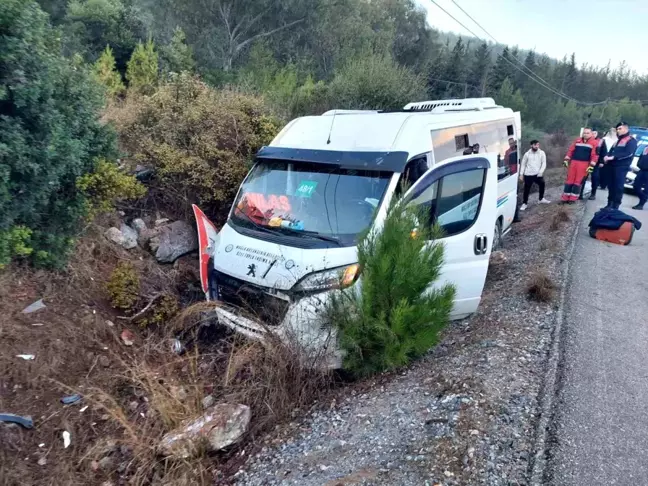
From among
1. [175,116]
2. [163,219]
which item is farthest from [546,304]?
[175,116]

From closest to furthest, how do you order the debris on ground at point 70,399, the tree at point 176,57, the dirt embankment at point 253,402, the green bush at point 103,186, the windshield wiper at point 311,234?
the dirt embankment at point 253,402
the debris on ground at point 70,399
the windshield wiper at point 311,234
the green bush at point 103,186
the tree at point 176,57

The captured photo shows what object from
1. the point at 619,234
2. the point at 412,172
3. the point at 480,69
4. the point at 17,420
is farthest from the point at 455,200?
the point at 480,69

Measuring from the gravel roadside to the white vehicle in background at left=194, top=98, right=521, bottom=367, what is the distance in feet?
1.65

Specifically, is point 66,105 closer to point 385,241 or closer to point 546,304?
point 385,241

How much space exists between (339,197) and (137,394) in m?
2.67

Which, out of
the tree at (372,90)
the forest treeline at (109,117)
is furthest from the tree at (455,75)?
the tree at (372,90)

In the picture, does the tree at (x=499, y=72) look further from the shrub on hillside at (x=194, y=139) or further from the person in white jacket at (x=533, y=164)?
the shrub on hillside at (x=194, y=139)

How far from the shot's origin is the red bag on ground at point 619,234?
8.35 m

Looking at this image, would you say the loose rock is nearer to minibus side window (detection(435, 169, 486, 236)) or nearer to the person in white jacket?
minibus side window (detection(435, 169, 486, 236))

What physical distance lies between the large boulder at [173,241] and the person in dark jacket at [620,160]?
7.96m

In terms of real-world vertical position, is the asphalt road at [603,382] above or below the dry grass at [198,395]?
above

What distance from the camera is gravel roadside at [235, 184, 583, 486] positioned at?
3.12 m

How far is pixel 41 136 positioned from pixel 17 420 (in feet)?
8.76

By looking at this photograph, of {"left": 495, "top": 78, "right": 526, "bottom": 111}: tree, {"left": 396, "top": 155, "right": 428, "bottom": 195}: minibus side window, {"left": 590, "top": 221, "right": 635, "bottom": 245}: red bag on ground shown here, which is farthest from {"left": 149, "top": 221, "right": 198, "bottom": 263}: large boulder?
{"left": 495, "top": 78, "right": 526, "bottom": 111}: tree
